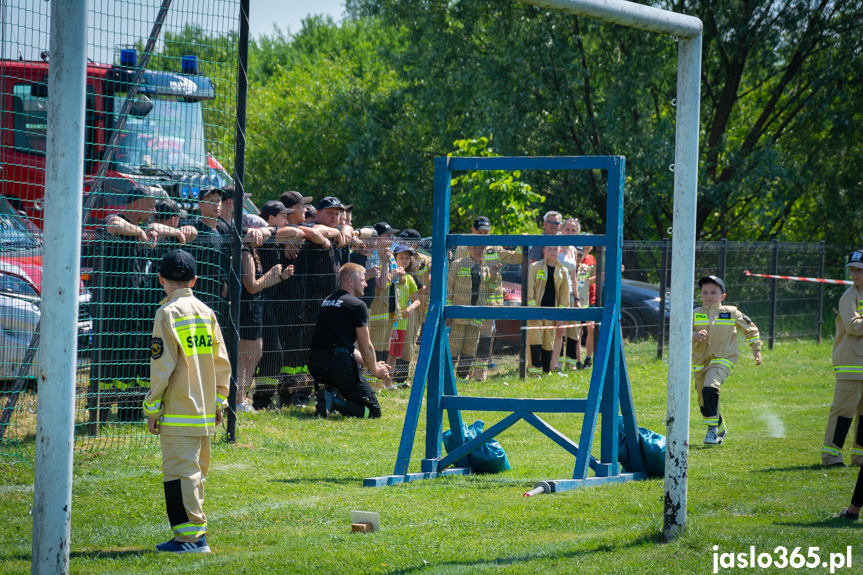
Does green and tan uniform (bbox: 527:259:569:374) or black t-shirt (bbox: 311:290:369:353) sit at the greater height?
green and tan uniform (bbox: 527:259:569:374)

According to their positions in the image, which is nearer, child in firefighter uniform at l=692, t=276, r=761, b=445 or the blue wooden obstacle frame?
the blue wooden obstacle frame

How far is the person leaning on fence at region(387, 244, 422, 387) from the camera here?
1335 cm

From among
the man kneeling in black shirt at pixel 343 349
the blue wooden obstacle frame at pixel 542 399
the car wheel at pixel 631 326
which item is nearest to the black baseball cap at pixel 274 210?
the man kneeling in black shirt at pixel 343 349

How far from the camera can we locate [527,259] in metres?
15.0

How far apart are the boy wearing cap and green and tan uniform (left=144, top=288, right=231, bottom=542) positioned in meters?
5.73

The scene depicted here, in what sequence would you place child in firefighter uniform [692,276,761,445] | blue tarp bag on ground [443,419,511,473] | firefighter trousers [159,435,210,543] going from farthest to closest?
child in firefighter uniform [692,276,761,445] → blue tarp bag on ground [443,419,511,473] → firefighter trousers [159,435,210,543]

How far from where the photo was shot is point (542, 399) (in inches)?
301

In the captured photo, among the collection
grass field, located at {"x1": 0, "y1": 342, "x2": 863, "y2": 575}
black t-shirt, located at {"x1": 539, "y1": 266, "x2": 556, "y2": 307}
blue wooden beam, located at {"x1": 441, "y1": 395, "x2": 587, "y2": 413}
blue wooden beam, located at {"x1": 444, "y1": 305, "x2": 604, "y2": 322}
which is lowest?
grass field, located at {"x1": 0, "y1": 342, "x2": 863, "y2": 575}

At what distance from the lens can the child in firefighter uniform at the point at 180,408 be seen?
573 centimetres

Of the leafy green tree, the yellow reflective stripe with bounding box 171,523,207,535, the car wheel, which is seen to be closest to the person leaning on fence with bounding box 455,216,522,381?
the leafy green tree

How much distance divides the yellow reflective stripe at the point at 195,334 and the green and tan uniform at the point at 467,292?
8408mm

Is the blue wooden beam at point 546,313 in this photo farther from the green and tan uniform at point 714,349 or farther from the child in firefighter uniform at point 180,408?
the child in firefighter uniform at point 180,408

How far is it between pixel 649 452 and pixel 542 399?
3.92ft

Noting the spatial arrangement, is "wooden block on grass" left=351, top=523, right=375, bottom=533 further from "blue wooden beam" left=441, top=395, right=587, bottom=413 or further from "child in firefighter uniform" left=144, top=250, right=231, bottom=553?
"blue wooden beam" left=441, top=395, right=587, bottom=413
